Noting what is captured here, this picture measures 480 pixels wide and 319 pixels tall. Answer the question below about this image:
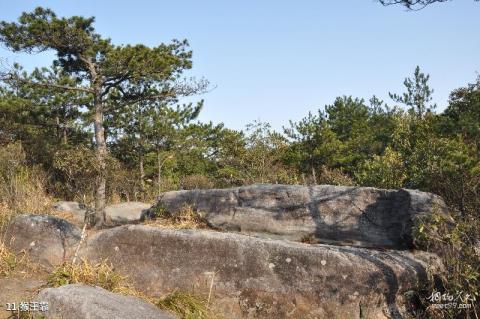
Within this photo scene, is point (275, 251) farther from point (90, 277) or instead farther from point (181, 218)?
point (181, 218)

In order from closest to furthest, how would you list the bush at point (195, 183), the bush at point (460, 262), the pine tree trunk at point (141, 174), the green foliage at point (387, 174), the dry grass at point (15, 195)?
the bush at point (460, 262) → the dry grass at point (15, 195) → the green foliage at point (387, 174) → the bush at point (195, 183) → the pine tree trunk at point (141, 174)

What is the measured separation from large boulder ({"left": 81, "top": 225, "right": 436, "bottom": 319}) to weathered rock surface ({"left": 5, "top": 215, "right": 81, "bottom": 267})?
1.52 ft

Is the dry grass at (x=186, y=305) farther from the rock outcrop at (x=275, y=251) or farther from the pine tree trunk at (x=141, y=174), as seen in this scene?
the pine tree trunk at (x=141, y=174)

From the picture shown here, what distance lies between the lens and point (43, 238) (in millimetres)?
7391

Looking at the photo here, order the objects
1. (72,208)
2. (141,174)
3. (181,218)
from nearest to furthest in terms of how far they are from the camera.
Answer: (181,218), (72,208), (141,174)

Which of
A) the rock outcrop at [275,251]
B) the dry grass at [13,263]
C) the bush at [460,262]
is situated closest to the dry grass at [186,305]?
the rock outcrop at [275,251]

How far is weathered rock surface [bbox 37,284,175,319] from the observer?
15.3 feet

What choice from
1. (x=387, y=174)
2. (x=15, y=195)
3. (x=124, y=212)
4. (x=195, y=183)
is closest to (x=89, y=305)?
(x=15, y=195)

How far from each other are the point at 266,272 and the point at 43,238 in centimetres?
400

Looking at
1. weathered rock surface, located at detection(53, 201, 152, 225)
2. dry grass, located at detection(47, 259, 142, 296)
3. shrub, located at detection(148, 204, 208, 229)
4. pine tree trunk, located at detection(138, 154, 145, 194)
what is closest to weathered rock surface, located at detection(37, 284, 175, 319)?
dry grass, located at detection(47, 259, 142, 296)

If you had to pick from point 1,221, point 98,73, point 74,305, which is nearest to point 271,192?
point 74,305

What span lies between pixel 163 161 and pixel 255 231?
1520cm

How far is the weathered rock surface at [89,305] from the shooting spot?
465 cm

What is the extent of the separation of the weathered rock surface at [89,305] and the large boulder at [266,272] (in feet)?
4.05
